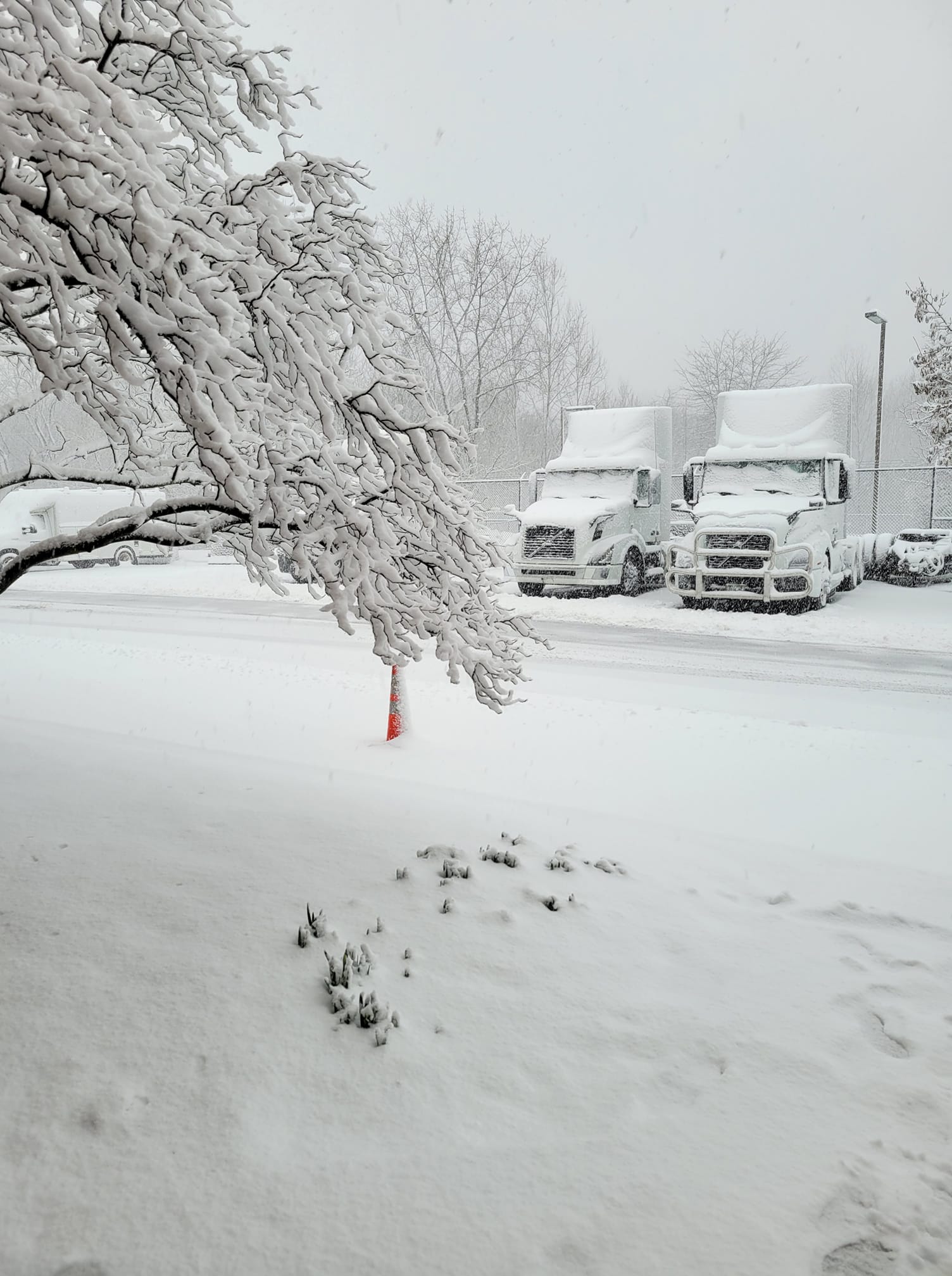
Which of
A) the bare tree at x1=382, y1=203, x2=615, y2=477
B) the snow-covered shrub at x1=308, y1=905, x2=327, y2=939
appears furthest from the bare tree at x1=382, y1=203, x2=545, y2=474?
the snow-covered shrub at x1=308, y1=905, x2=327, y2=939

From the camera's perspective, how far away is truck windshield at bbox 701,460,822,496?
48.9 feet

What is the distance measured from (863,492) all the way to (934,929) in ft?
160

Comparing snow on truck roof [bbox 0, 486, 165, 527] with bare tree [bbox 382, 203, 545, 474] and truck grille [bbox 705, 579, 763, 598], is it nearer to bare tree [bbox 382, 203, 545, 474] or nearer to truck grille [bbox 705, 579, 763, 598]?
bare tree [bbox 382, 203, 545, 474]

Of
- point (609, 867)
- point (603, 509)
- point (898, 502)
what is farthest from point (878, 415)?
point (609, 867)

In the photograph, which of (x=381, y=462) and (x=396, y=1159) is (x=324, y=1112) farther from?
(x=381, y=462)

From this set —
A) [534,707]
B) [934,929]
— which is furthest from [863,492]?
[934,929]

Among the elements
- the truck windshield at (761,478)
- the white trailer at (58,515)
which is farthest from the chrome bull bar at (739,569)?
the white trailer at (58,515)

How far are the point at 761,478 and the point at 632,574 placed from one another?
3084 millimetres

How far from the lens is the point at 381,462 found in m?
3.74

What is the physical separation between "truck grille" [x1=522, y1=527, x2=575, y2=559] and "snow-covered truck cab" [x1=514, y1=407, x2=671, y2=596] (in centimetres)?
1

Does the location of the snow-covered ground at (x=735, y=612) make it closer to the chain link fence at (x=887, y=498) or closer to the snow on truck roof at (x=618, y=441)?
the snow on truck roof at (x=618, y=441)

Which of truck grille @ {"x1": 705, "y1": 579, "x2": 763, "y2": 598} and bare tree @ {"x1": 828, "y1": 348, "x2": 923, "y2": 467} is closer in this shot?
truck grille @ {"x1": 705, "y1": 579, "x2": 763, "y2": 598}

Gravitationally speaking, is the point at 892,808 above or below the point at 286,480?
below

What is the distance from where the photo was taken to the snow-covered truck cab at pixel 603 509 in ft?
53.1
